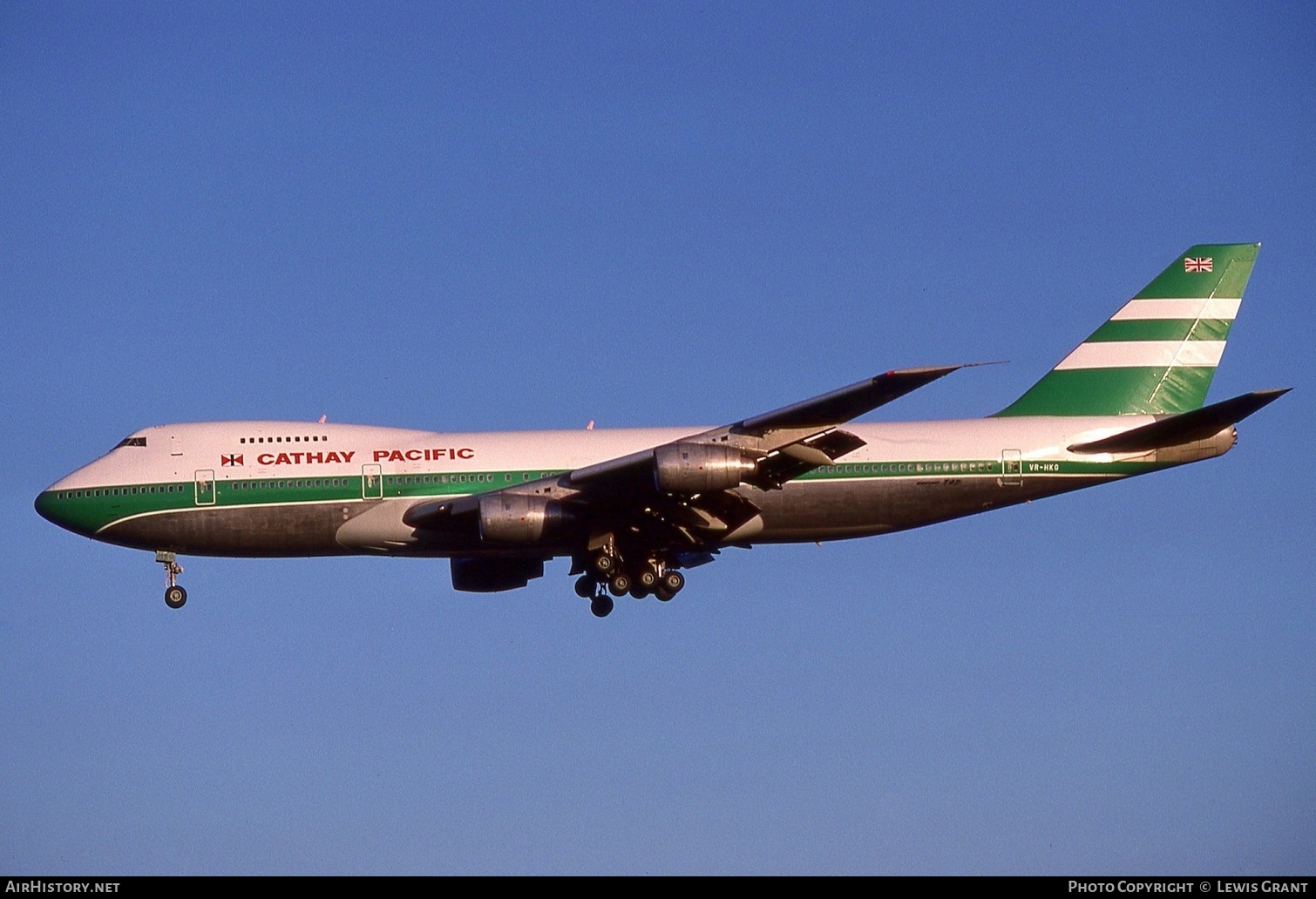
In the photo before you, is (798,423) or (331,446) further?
(331,446)

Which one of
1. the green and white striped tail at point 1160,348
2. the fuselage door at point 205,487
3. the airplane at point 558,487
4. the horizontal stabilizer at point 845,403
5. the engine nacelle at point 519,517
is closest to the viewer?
the horizontal stabilizer at point 845,403

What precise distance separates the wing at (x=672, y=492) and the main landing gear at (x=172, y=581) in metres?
6.35

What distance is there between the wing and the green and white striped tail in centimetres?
841

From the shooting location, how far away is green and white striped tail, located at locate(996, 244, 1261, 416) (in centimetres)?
4266

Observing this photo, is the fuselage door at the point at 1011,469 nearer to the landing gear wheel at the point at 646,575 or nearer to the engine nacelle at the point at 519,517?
the landing gear wheel at the point at 646,575

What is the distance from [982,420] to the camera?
41.6m

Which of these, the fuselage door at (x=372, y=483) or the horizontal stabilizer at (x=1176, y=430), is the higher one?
the fuselage door at (x=372, y=483)

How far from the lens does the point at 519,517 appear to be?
1475 inches

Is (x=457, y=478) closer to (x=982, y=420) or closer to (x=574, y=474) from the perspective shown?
(x=574, y=474)

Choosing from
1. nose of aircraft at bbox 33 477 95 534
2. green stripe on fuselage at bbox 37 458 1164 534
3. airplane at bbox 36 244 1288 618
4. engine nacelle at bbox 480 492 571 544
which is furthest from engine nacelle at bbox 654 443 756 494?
nose of aircraft at bbox 33 477 95 534

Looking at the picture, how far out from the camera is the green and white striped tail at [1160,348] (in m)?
42.7

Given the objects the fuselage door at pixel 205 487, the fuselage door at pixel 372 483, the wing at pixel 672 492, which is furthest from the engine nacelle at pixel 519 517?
the fuselage door at pixel 205 487

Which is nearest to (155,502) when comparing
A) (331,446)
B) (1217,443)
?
(331,446)
